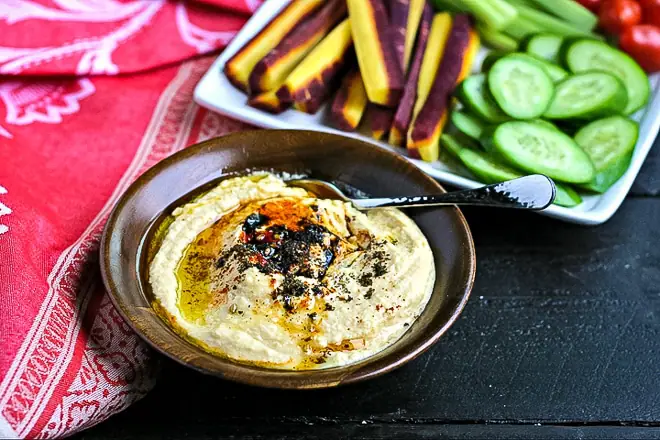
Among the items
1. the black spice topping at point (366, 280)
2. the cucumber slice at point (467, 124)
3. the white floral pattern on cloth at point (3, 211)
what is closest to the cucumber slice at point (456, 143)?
the cucumber slice at point (467, 124)

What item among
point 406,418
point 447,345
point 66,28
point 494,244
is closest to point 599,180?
point 494,244

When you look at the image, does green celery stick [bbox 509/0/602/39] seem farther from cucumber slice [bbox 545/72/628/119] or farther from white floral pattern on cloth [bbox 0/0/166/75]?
white floral pattern on cloth [bbox 0/0/166/75]

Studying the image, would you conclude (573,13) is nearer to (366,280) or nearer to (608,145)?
(608,145)

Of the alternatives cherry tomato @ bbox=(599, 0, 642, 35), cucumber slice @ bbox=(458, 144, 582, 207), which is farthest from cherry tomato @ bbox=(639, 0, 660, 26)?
cucumber slice @ bbox=(458, 144, 582, 207)

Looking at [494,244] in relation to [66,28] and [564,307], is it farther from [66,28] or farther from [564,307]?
[66,28]

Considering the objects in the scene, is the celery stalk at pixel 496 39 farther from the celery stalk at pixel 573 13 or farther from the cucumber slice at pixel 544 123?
the cucumber slice at pixel 544 123
